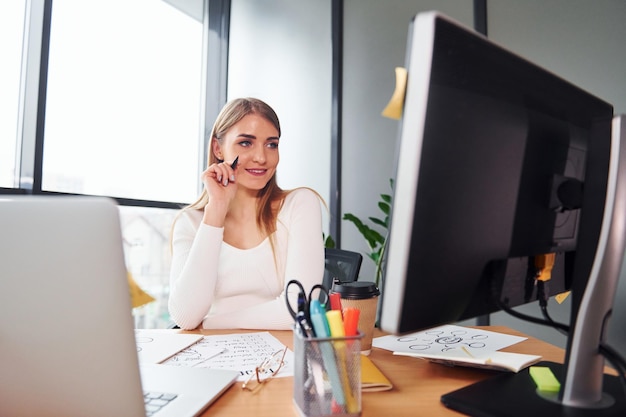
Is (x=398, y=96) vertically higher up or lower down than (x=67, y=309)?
higher up

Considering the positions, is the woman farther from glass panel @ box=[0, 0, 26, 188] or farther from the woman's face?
glass panel @ box=[0, 0, 26, 188]

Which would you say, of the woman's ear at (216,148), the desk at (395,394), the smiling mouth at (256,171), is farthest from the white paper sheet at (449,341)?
the woman's ear at (216,148)

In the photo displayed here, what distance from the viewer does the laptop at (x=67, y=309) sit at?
0.42 metres

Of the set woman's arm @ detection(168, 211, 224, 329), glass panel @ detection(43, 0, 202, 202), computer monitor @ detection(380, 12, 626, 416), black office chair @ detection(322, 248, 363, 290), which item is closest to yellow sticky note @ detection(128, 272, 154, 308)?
computer monitor @ detection(380, 12, 626, 416)

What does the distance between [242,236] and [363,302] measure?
81 cm

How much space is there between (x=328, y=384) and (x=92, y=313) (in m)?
0.31

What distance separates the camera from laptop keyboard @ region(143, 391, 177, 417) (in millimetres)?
568

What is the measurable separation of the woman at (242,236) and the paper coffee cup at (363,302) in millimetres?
298

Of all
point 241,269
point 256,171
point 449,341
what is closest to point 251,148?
point 256,171

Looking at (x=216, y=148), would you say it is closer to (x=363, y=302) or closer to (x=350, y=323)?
(x=363, y=302)

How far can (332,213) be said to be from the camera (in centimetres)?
286

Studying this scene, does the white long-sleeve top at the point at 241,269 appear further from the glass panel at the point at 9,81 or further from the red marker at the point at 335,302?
the glass panel at the point at 9,81

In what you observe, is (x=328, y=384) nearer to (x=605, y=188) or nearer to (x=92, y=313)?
(x=92, y=313)

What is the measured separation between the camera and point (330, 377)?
562mm
